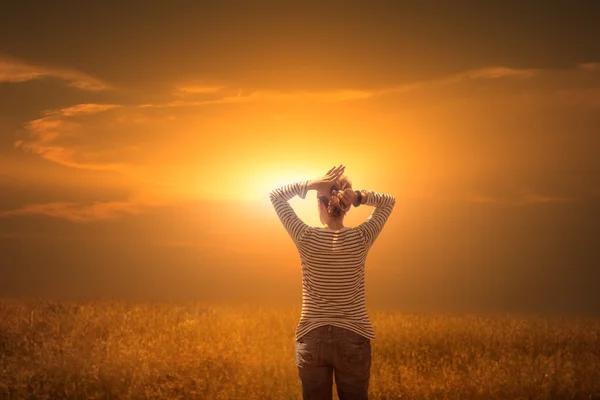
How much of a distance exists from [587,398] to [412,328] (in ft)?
12.7

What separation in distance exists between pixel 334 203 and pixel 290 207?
18.9 inches

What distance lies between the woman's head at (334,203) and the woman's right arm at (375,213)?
19 centimetres

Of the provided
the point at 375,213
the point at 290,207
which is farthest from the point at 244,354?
the point at 375,213

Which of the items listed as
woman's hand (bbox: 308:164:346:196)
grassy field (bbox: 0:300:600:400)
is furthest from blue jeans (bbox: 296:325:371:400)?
grassy field (bbox: 0:300:600:400)

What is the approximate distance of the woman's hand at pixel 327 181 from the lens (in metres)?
4.62

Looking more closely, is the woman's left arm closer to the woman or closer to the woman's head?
the woman

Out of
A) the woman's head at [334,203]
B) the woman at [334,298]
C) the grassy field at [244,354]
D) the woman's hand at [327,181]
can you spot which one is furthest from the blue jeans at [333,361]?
the grassy field at [244,354]

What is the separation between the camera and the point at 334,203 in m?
4.54

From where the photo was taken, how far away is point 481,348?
34.9ft

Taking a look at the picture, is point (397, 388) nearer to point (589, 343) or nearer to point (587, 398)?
point (587, 398)

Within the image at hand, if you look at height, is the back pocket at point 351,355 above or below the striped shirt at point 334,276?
below

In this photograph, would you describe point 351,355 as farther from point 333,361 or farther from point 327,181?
point 327,181

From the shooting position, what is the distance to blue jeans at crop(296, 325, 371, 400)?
441cm

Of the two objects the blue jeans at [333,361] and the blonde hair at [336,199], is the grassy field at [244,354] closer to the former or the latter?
the blue jeans at [333,361]
